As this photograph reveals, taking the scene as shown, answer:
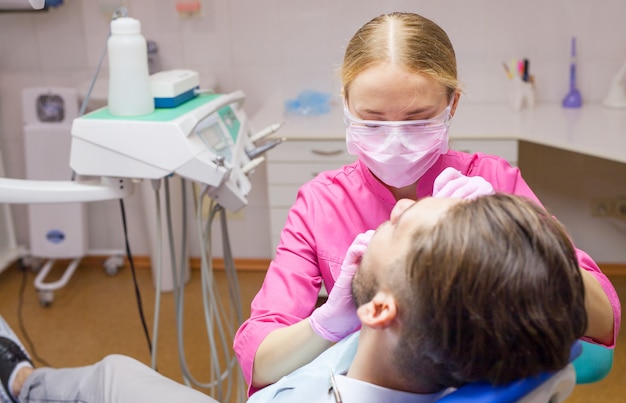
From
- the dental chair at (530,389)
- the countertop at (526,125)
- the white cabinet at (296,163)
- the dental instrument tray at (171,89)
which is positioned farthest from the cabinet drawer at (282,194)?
the dental chair at (530,389)

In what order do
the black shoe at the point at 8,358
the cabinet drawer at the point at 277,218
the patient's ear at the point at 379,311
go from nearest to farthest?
the patient's ear at the point at 379,311 → the black shoe at the point at 8,358 → the cabinet drawer at the point at 277,218

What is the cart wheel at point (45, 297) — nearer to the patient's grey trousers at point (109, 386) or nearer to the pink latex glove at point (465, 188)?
the patient's grey trousers at point (109, 386)

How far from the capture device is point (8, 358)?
2086mm

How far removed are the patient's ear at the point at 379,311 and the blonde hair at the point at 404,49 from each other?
477mm

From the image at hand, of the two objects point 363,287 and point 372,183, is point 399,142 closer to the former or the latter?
point 372,183

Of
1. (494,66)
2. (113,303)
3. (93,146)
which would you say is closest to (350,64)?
(93,146)

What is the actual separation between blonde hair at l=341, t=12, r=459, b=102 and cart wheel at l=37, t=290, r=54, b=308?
Result: 7.81ft

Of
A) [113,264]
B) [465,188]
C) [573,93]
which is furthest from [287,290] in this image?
[113,264]

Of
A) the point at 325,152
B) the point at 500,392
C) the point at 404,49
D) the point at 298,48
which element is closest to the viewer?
the point at 500,392

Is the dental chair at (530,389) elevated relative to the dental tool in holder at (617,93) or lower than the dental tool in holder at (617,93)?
lower

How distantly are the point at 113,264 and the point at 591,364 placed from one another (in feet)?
9.77

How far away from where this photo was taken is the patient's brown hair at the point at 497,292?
0.86 meters

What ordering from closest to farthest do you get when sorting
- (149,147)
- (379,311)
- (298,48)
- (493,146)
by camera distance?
(379,311) → (149,147) → (493,146) → (298,48)

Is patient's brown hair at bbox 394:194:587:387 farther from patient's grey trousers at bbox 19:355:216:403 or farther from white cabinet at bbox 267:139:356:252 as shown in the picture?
white cabinet at bbox 267:139:356:252
